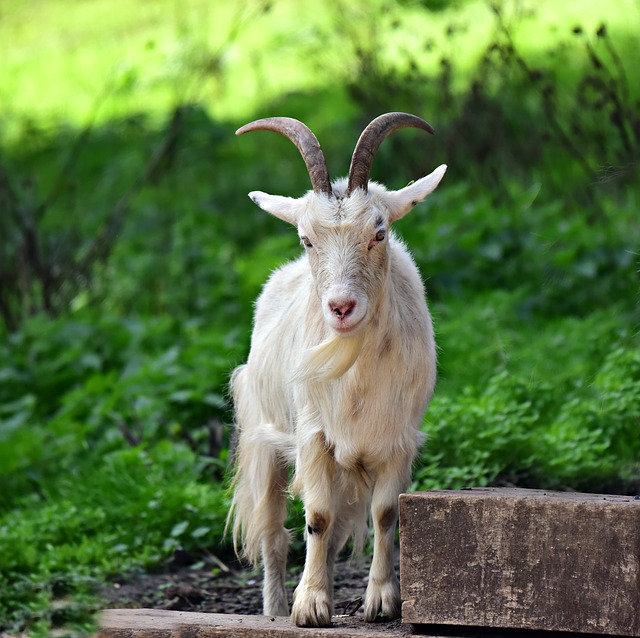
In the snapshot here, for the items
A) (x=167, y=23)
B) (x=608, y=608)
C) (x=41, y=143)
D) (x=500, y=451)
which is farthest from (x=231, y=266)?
(x=167, y=23)

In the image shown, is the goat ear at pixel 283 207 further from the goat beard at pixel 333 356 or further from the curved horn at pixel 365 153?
the goat beard at pixel 333 356

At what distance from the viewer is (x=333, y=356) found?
414cm

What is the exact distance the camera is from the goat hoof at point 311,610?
4086mm

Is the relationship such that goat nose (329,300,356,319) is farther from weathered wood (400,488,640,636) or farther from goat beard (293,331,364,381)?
weathered wood (400,488,640,636)

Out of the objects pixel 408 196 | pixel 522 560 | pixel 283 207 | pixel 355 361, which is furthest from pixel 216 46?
pixel 522 560

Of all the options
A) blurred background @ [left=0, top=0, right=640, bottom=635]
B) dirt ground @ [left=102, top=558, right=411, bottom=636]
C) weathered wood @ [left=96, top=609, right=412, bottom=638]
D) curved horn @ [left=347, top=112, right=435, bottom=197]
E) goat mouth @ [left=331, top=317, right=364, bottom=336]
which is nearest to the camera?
weathered wood @ [left=96, top=609, right=412, bottom=638]

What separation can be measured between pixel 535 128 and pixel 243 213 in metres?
3.01

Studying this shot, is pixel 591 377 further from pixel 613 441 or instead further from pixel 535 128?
pixel 535 128

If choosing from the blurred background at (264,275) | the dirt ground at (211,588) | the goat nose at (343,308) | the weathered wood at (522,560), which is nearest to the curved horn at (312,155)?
the goat nose at (343,308)

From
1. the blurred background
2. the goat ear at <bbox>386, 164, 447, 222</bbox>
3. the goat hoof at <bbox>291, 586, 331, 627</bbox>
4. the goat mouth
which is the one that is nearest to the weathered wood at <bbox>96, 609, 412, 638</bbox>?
the goat hoof at <bbox>291, 586, 331, 627</bbox>

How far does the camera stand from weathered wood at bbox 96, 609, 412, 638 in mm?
3869

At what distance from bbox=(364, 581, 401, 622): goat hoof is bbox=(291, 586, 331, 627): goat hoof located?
0.15 meters

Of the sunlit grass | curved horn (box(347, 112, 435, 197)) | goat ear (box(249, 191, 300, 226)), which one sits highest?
the sunlit grass

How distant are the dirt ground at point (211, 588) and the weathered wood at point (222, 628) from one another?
2.69 ft
